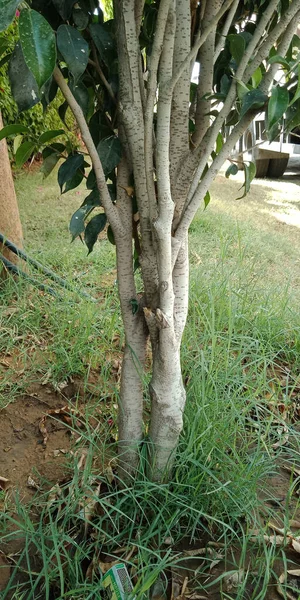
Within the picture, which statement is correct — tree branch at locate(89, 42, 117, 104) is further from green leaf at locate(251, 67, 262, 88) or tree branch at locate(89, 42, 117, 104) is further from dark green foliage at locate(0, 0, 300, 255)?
green leaf at locate(251, 67, 262, 88)

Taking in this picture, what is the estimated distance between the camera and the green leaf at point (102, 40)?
0.91m

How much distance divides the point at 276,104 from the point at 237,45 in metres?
0.18

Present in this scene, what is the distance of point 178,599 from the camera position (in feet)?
3.33

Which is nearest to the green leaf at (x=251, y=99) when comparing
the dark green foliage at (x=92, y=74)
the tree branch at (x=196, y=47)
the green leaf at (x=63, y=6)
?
the dark green foliage at (x=92, y=74)

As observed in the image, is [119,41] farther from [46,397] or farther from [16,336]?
[16,336]

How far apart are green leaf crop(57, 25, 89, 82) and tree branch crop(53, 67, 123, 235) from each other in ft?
0.27

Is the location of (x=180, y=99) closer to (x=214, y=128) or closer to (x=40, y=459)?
(x=214, y=128)

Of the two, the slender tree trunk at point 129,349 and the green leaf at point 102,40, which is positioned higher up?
the green leaf at point 102,40

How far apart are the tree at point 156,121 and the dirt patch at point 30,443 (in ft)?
0.86

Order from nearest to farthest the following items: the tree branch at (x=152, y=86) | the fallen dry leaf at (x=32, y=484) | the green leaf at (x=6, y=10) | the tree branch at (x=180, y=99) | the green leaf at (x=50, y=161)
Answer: the green leaf at (x=6, y=10) → the tree branch at (x=152, y=86) → the tree branch at (x=180, y=99) → the green leaf at (x=50, y=161) → the fallen dry leaf at (x=32, y=484)

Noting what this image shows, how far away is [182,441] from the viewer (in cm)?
122

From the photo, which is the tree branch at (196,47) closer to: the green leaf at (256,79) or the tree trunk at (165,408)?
the green leaf at (256,79)

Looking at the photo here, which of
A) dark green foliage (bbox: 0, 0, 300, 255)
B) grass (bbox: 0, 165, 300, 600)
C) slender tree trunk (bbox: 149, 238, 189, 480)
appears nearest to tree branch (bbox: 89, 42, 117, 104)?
dark green foliage (bbox: 0, 0, 300, 255)

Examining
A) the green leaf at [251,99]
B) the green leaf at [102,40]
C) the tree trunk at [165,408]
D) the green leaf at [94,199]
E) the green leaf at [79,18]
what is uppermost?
the green leaf at [79,18]
